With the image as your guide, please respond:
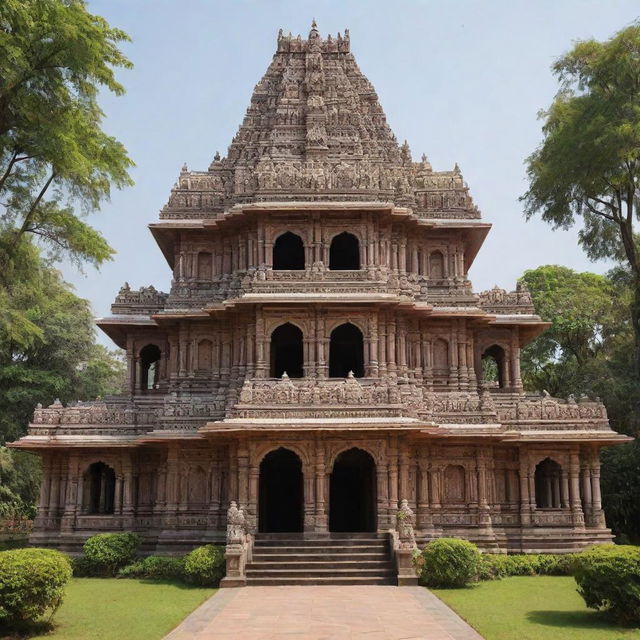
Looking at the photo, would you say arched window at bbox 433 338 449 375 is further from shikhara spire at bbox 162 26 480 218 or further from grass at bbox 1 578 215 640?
grass at bbox 1 578 215 640

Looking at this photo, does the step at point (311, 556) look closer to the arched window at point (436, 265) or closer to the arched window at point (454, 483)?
the arched window at point (454, 483)

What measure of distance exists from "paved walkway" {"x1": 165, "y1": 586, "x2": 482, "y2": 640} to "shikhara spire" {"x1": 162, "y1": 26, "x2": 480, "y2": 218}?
13.3 m

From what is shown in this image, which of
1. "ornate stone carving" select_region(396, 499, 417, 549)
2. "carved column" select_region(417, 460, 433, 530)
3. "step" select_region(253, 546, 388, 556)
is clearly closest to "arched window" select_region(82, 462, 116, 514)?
"step" select_region(253, 546, 388, 556)

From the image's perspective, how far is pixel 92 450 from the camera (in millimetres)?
26203

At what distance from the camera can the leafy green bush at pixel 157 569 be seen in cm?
2175

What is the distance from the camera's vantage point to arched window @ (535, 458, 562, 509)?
2720 cm

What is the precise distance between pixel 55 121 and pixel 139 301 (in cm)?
977

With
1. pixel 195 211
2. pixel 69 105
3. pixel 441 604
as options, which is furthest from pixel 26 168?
pixel 441 604

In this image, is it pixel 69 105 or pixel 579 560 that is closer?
pixel 579 560

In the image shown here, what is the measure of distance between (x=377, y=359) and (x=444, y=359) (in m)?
3.55

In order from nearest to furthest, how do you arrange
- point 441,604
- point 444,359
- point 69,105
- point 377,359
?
point 441,604, point 69,105, point 377,359, point 444,359

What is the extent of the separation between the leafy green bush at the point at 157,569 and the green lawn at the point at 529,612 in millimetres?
7159

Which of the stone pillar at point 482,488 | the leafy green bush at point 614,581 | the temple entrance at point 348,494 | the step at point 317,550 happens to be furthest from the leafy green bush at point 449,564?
the temple entrance at point 348,494

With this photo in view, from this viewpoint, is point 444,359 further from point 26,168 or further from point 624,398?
point 26,168
